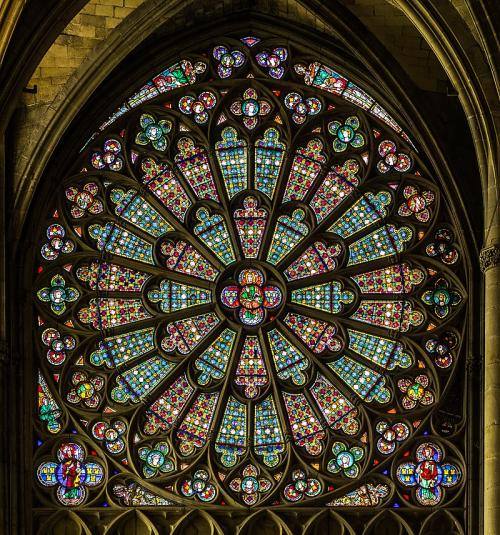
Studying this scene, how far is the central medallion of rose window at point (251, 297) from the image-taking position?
2458 cm

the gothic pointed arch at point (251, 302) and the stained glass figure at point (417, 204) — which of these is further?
the stained glass figure at point (417, 204)

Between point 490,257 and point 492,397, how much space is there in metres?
1.52

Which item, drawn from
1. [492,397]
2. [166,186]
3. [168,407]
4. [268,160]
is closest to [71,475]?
[168,407]

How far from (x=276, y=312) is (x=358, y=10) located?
379 cm

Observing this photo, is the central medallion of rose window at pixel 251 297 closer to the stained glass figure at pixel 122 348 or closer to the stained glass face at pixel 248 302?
the stained glass face at pixel 248 302

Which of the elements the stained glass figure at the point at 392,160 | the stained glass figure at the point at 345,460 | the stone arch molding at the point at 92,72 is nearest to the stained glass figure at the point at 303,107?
the stained glass figure at the point at 392,160

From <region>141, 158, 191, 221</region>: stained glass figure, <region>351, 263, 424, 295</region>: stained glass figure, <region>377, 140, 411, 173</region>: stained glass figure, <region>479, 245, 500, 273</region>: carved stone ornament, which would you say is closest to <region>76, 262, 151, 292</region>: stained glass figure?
<region>141, 158, 191, 221</region>: stained glass figure

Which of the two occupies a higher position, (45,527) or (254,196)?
(254,196)

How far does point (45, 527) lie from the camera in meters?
23.5

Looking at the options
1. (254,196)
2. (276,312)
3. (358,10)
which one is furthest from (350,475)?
(358,10)

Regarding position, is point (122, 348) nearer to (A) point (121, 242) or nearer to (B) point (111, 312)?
(B) point (111, 312)

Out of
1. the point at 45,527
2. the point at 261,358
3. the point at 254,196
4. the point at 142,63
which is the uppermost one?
the point at 142,63

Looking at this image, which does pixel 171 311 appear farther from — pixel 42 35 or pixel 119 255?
pixel 42 35

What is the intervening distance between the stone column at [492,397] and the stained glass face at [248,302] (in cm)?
299
